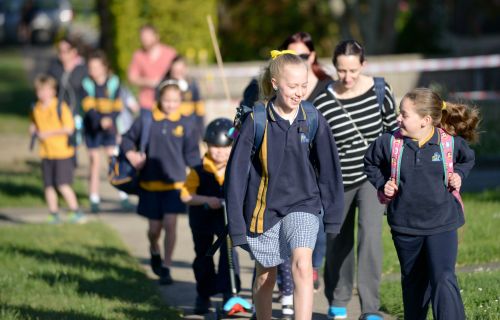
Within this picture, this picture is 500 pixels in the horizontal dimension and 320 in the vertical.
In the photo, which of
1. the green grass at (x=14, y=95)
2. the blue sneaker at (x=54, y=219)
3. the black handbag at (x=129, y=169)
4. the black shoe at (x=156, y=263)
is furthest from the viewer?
the green grass at (x=14, y=95)

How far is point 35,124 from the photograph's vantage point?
12109mm

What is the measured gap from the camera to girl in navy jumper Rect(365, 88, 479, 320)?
5.85 meters

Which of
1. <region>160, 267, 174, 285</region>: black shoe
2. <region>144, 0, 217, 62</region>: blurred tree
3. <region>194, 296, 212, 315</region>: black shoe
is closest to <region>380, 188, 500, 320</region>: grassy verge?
<region>194, 296, 212, 315</region>: black shoe

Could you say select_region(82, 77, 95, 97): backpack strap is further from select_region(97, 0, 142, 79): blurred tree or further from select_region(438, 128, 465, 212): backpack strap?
select_region(97, 0, 142, 79): blurred tree

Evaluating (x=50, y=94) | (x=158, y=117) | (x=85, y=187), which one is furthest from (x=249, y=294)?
(x=85, y=187)

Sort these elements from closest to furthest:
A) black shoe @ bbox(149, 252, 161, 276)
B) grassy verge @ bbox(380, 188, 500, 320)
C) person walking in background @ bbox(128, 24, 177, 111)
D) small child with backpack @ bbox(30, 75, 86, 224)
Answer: grassy verge @ bbox(380, 188, 500, 320) → black shoe @ bbox(149, 252, 161, 276) → small child with backpack @ bbox(30, 75, 86, 224) → person walking in background @ bbox(128, 24, 177, 111)

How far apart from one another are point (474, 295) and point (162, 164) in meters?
2.93

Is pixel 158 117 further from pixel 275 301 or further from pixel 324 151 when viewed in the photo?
pixel 324 151

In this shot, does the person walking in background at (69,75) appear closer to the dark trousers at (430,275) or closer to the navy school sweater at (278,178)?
the navy school sweater at (278,178)

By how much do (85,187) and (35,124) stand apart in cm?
281

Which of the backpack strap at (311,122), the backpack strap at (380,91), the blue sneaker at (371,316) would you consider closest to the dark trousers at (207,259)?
the blue sneaker at (371,316)

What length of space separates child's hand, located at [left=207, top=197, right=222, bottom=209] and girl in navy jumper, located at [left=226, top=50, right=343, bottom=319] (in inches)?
58.5

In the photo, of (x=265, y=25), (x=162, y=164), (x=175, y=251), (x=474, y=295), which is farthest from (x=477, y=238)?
(x=265, y=25)

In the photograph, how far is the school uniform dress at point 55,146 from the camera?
12.0 meters
